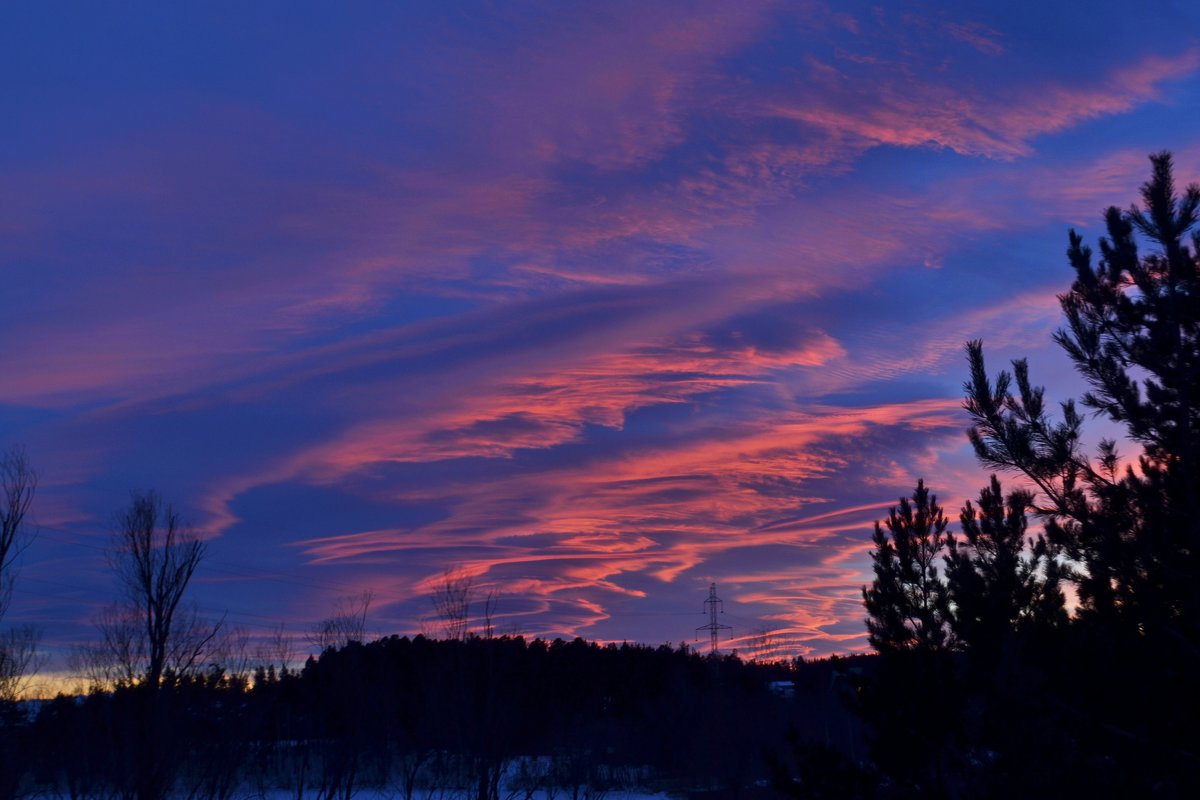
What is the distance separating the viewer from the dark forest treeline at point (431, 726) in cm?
3428

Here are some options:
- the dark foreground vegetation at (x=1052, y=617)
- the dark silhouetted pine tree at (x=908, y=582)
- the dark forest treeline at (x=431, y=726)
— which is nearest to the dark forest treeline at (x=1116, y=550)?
the dark foreground vegetation at (x=1052, y=617)

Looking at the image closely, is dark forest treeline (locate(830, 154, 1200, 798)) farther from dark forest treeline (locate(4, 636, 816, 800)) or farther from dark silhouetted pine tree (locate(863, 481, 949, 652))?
dark forest treeline (locate(4, 636, 816, 800))

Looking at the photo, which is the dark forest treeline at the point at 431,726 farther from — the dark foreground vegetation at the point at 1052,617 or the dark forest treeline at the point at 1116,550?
the dark forest treeline at the point at 1116,550

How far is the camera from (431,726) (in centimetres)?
5547

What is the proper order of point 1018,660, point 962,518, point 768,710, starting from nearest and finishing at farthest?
point 1018,660
point 962,518
point 768,710

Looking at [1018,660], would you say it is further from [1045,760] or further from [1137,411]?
[1137,411]

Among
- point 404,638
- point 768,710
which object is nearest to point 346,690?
point 404,638

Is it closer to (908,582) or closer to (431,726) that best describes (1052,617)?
(908,582)

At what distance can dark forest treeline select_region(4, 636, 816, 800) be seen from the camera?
3428cm

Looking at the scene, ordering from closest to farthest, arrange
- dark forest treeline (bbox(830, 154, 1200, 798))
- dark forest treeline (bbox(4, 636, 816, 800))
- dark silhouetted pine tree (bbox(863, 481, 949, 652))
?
dark forest treeline (bbox(830, 154, 1200, 798))
dark silhouetted pine tree (bbox(863, 481, 949, 652))
dark forest treeline (bbox(4, 636, 816, 800))

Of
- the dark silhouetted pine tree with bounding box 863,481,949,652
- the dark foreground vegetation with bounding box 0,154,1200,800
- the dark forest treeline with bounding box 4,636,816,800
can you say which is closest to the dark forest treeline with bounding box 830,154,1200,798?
the dark foreground vegetation with bounding box 0,154,1200,800

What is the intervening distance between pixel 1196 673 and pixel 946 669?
17.8 feet

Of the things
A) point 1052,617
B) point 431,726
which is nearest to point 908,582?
point 1052,617

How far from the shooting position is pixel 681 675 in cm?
8669
